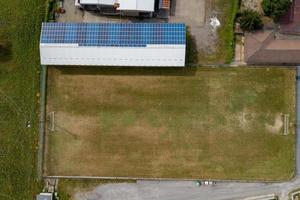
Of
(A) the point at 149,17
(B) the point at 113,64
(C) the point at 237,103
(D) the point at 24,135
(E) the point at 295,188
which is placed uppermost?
(A) the point at 149,17

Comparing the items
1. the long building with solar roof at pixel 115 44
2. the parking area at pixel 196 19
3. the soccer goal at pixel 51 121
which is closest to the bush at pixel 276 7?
the parking area at pixel 196 19

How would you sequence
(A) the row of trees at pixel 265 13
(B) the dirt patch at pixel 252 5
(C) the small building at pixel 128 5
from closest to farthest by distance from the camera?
(A) the row of trees at pixel 265 13 → (C) the small building at pixel 128 5 → (B) the dirt patch at pixel 252 5

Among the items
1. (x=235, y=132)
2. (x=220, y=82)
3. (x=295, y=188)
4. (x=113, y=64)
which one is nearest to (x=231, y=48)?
(x=220, y=82)

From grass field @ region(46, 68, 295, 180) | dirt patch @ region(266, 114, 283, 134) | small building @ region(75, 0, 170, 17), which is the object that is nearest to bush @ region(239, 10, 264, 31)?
grass field @ region(46, 68, 295, 180)

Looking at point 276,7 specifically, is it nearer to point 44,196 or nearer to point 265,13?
point 265,13

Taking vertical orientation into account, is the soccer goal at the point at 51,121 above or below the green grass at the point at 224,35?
below

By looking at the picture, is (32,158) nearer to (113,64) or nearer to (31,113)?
(31,113)

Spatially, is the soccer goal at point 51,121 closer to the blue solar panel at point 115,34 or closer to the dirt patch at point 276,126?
the blue solar panel at point 115,34
